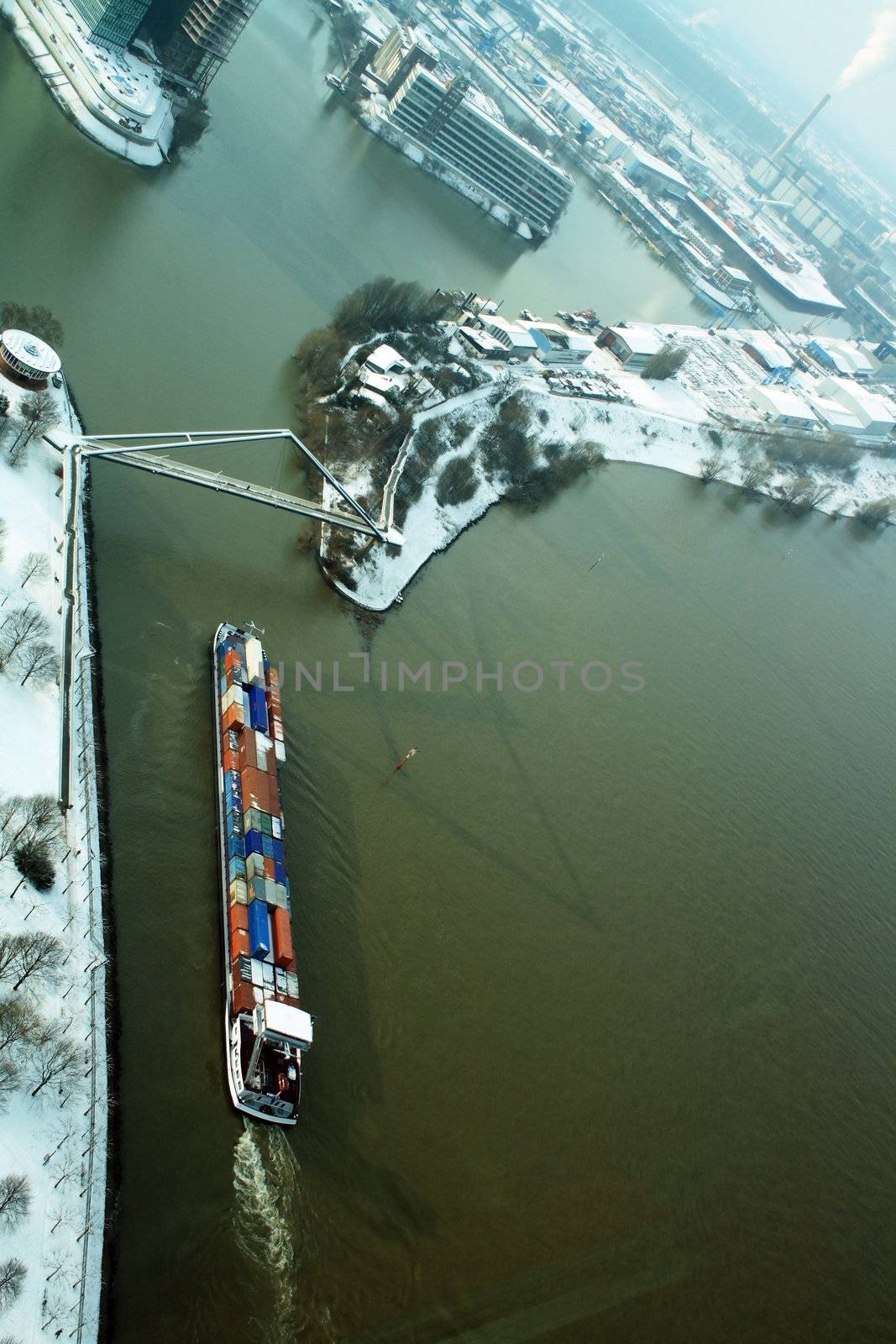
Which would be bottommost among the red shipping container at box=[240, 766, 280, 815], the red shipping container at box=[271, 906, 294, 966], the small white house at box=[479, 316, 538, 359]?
the red shipping container at box=[271, 906, 294, 966]

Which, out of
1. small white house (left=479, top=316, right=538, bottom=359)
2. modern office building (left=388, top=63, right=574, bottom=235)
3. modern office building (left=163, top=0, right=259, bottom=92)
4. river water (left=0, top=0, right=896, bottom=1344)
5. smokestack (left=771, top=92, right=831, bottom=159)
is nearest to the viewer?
river water (left=0, top=0, right=896, bottom=1344)

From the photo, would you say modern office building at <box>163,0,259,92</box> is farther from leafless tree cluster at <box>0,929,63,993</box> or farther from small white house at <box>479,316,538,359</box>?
leafless tree cluster at <box>0,929,63,993</box>

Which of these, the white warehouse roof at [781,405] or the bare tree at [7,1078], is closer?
the bare tree at [7,1078]

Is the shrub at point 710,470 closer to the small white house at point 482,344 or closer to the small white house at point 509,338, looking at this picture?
the small white house at point 509,338

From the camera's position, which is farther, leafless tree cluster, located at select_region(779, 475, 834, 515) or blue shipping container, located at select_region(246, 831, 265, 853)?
leafless tree cluster, located at select_region(779, 475, 834, 515)

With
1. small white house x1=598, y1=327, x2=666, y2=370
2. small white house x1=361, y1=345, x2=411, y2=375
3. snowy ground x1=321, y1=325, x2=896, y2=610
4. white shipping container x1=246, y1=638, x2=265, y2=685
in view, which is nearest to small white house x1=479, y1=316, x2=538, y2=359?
snowy ground x1=321, y1=325, x2=896, y2=610

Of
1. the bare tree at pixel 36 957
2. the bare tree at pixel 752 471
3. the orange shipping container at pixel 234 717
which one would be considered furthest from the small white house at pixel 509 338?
the bare tree at pixel 36 957

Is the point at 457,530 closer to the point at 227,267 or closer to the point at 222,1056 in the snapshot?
the point at 227,267

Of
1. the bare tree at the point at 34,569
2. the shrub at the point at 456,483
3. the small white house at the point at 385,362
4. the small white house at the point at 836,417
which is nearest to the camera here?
the bare tree at the point at 34,569
